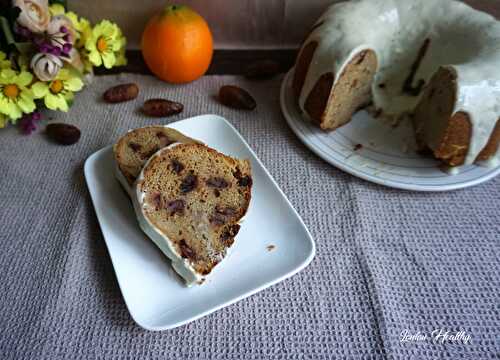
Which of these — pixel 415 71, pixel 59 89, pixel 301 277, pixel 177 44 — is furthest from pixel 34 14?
pixel 415 71

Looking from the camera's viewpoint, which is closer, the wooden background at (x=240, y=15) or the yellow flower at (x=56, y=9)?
the yellow flower at (x=56, y=9)

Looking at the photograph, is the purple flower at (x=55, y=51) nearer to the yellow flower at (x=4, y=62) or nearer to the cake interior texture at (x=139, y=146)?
the yellow flower at (x=4, y=62)

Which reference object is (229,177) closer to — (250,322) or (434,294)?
(250,322)

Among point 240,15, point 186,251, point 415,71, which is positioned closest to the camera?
point 186,251

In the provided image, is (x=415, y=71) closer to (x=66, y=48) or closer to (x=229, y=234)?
(x=229, y=234)

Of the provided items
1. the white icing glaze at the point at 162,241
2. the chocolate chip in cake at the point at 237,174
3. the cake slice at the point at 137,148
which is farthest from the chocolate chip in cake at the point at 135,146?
the chocolate chip in cake at the point at 237,174

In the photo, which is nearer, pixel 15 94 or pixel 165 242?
pixel 165 242
